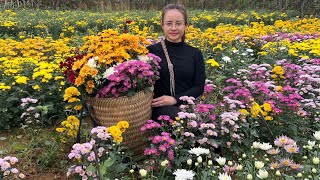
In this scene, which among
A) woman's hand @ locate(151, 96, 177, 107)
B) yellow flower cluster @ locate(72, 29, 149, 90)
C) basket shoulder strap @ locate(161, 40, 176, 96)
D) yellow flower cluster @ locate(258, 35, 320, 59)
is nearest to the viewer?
yellow flower cluster @ locate(72, 29, 149, 90)

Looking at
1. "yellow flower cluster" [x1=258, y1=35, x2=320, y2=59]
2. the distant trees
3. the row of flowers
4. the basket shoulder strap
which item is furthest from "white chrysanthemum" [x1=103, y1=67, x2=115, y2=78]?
the distant trees

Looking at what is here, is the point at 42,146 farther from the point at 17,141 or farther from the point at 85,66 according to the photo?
the point at 85,66

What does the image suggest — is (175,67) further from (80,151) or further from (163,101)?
(80,151)

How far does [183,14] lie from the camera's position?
3053mm

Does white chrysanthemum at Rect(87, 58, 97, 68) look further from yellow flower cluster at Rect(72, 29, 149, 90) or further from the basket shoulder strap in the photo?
the basket shoulder strap

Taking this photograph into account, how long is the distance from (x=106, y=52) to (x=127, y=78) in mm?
312

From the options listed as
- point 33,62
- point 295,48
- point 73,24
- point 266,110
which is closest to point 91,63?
point 266,110

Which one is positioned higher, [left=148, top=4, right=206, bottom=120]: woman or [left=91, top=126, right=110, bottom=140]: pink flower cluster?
[left=148, top=4, right=206, bottom=120]: woman

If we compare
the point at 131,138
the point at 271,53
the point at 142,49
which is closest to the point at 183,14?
the point at 142,49

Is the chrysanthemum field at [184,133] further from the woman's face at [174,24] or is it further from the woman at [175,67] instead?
the woman's face at [174,24]

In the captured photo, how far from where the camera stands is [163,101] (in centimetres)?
300

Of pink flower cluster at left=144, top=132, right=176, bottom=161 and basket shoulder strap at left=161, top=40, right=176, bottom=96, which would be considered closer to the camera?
pink flower cluster at left=144, top=132, right=176, bottom=161

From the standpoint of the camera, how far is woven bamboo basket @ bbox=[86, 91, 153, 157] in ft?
8.83

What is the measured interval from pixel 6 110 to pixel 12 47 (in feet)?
6.15
